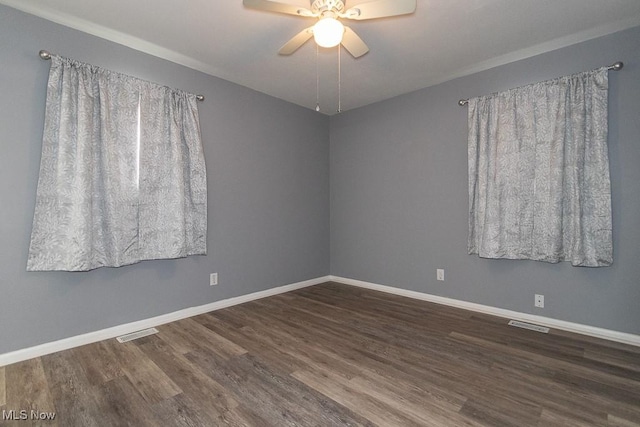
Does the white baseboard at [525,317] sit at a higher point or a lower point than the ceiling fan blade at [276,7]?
lower

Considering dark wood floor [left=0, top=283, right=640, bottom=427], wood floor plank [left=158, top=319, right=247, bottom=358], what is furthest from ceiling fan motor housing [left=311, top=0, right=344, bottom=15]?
wood floor plank [left=158, top=319, right=247, bottom=358]

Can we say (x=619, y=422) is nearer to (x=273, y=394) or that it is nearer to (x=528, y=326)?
(x=528, y=326)

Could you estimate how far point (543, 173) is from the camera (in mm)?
2582

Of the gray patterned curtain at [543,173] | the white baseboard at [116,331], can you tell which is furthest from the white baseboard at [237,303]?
the gray patterned curtain at [543,173]

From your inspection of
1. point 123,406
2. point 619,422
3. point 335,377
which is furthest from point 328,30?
point 619,422

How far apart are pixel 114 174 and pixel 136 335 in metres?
1.38

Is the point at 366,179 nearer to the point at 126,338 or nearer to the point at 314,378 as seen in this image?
the point at 314,378

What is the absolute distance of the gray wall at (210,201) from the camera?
202cm

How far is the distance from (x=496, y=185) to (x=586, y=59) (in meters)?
1.24

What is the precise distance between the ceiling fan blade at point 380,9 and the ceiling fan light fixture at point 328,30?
0.35 feet

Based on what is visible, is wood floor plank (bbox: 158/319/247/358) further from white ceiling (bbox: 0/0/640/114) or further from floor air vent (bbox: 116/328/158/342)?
white ceiling (bbox: 0/0/640/114)

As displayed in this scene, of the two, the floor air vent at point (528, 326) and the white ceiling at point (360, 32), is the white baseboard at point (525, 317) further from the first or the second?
the white ceiling at point (360, 32)

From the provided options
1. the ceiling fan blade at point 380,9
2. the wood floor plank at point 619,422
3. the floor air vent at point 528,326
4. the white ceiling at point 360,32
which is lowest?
the wood floor plank at point 619,422

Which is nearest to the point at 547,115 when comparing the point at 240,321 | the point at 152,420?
the point at 240,321
